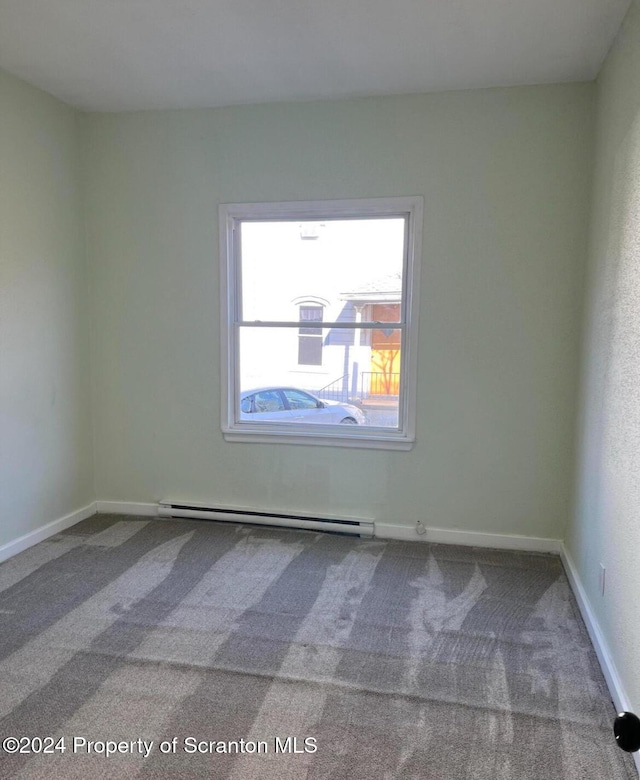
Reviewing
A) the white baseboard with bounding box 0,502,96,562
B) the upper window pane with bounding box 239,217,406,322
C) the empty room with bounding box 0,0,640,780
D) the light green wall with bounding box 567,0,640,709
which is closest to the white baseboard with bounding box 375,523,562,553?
the empty room with bounding box 0,0,640,780

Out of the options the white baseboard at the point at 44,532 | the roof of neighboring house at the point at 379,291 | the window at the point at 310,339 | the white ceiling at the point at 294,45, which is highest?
the white ceiling at the point at 294,45

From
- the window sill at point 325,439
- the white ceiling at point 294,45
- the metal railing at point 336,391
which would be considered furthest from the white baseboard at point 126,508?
the white ceiling at point 294,45

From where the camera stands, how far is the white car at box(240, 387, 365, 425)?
3398mm

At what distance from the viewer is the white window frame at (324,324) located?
123 inches

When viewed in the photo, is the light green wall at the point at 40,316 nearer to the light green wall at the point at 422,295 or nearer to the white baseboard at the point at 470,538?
the light green wall at the point at 422,295

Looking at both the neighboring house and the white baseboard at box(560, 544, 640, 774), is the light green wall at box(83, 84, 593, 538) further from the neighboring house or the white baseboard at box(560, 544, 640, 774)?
the white baseboard at box(560, 544, 640, 774)

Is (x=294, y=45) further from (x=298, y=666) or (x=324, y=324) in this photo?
(x=298, y=666)

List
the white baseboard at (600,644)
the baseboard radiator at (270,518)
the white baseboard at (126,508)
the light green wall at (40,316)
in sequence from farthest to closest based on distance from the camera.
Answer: the white baseboard at (126,508) → the baseboard radiator at (270,518) → the light green wall at (40,316) → the white baseboard at (600,644)

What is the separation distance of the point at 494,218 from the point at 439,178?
0.40 meters

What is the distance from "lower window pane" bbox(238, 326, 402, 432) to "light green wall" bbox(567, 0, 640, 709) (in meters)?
1.14

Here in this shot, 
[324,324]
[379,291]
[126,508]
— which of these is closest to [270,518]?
[126,508]

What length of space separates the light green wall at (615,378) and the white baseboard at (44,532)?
3.07 meters

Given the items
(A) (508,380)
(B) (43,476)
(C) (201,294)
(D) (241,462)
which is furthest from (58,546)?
(A) (508,380)

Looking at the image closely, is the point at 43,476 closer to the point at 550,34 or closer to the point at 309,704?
the point at 309,704
